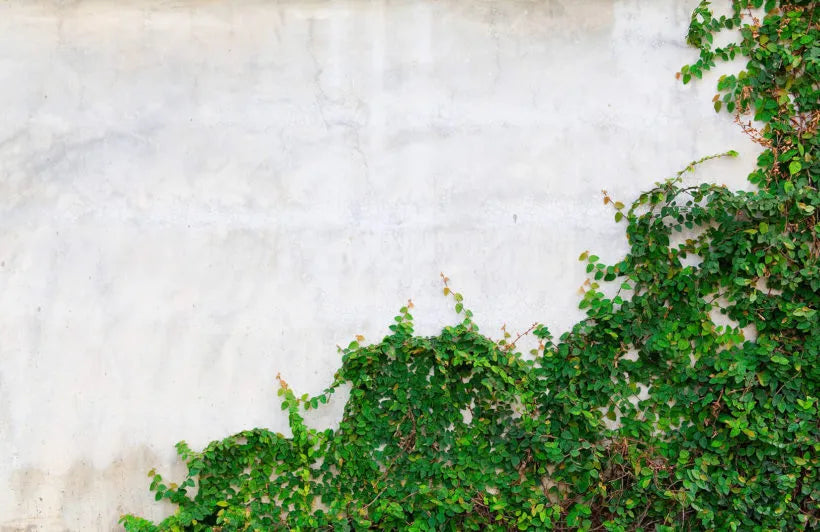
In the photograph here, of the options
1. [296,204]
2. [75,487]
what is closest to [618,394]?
[296,204]

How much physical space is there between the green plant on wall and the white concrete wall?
132mm

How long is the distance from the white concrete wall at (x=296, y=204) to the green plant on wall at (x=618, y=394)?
132 mm

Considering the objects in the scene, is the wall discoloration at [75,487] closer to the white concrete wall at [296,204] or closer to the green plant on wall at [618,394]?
the white concrete wall at [296,204]

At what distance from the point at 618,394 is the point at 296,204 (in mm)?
1912

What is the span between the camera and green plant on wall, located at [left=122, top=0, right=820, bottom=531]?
12.9 feet

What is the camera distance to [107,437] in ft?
13.4

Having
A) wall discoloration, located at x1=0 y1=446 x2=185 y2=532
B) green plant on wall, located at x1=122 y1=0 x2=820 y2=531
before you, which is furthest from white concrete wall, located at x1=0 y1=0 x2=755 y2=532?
green plant on wall, located at x1=122 y1=0 x2=820 y2=531

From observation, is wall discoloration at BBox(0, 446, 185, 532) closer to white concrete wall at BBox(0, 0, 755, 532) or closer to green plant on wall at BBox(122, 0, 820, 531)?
white concrete wall at BBox(0, 0, 755, 532)

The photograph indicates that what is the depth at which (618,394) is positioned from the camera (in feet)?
13.2

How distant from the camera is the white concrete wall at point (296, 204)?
13.3ft

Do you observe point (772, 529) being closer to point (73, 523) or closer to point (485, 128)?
Result: point (485, 128)

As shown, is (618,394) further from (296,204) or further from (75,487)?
(75,487)

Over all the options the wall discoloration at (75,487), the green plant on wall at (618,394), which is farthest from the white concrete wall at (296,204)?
the green plant on wall at (618,394)

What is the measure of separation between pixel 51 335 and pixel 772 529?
3752 mm
